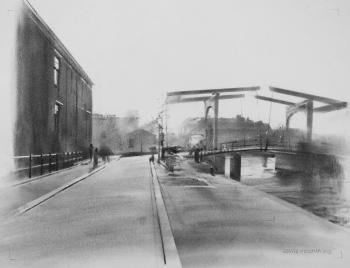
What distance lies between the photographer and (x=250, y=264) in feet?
12.9

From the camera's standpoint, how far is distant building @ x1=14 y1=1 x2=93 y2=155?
5.39 metres

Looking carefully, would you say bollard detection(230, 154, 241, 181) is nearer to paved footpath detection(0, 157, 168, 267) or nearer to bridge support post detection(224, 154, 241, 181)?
bridge support post detection(224, 154, 241, 181)

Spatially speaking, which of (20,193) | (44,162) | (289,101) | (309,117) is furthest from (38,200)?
(44,162)

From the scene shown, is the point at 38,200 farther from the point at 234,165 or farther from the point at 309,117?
the point at 234,165

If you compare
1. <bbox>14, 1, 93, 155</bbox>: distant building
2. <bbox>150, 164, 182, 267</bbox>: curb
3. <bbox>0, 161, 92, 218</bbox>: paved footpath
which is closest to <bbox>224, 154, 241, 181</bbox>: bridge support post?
<bbox>14, 1, 93, 155</bbox>: distant building

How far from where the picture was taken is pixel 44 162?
1238cm

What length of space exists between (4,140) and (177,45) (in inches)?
120

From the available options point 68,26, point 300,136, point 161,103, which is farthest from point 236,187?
point 68,26

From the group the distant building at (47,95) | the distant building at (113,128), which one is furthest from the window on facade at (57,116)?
the distant building at (113,128)

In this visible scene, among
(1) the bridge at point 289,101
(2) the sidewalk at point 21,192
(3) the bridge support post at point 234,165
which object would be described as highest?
(1) the bridge at point 289,101

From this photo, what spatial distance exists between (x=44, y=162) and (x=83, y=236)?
8.50 m

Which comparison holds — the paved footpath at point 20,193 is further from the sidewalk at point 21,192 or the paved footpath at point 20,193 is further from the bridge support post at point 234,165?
the bridge support post at point 234,165

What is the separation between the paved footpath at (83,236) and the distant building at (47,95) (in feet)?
4.31

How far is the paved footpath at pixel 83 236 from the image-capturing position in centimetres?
386
